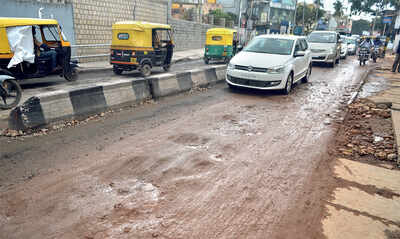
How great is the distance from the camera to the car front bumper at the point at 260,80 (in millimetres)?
8992

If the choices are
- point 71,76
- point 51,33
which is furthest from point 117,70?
point 51,33

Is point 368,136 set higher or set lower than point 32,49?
lower

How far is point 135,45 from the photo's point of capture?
11.9 meters

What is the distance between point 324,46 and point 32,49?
1509 cm

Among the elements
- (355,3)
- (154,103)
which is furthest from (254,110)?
(355,3)

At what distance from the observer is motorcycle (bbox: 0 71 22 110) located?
6504 millimetres

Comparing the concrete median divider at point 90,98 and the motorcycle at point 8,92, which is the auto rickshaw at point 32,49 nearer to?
the motorcycle at point 8,92

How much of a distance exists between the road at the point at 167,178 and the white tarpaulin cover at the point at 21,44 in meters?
4.49

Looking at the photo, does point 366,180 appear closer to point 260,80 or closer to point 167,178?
point 167,178

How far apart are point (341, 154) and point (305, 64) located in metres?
7.24

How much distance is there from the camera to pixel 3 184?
348 centimetres

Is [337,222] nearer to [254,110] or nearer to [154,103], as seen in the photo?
[254,110]

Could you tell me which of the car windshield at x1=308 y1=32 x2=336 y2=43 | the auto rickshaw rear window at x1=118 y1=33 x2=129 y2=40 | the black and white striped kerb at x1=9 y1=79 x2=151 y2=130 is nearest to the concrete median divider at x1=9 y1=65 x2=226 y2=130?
the black and white striped kerb at x1=9 y1=79 x2=151 y2=130

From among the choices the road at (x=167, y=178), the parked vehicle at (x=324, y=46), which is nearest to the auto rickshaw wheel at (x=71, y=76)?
the road at (x=167, y=178)
